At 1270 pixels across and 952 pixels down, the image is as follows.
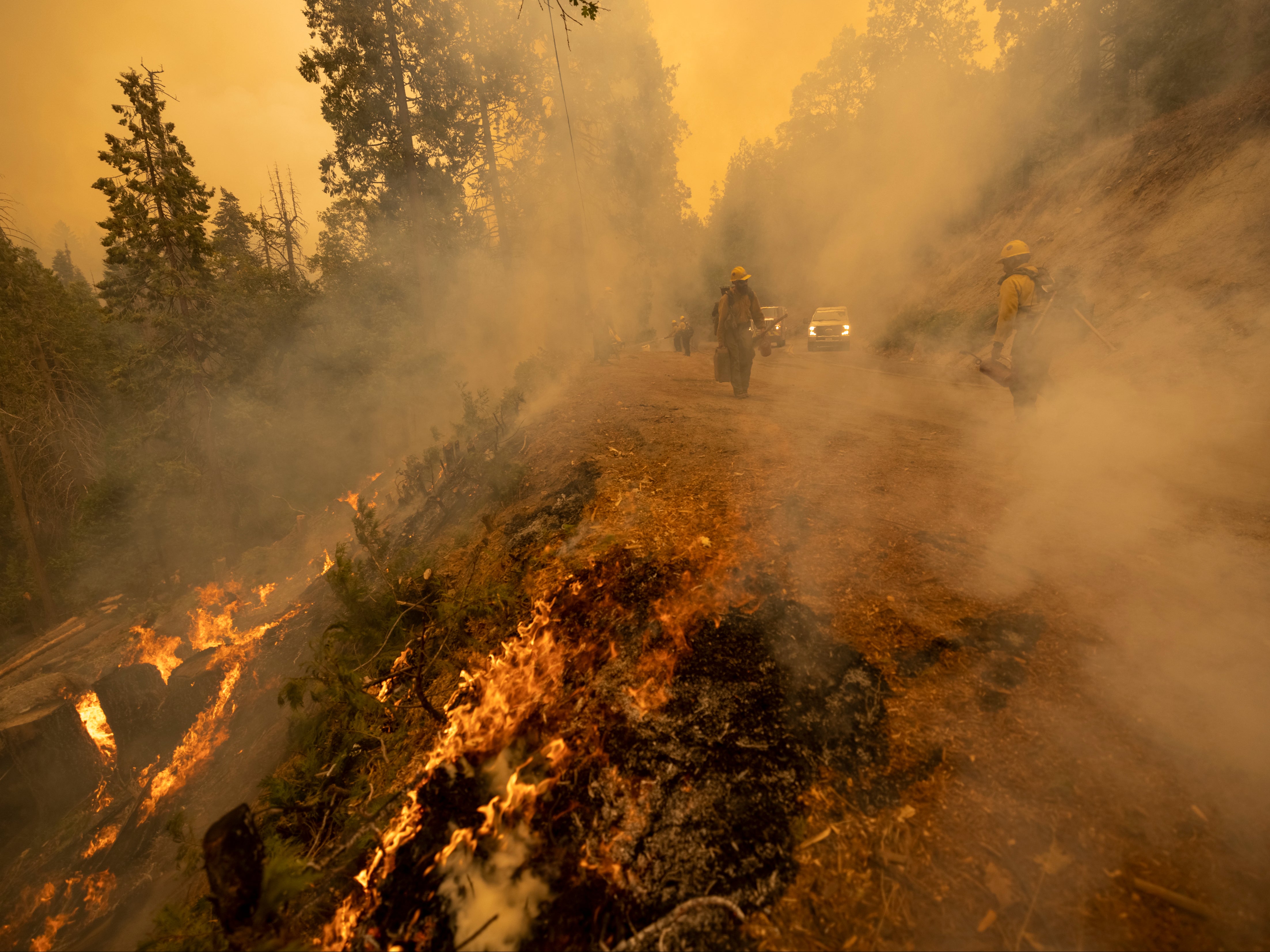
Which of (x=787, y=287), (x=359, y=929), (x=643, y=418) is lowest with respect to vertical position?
(x=359, y=929)

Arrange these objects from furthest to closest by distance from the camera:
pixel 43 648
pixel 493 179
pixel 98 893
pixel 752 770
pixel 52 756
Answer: pixel 493 179
pixel 43 648
pixel 52 756
pixel 98 893
pixel 752 770

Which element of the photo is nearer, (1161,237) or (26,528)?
(1161,237)

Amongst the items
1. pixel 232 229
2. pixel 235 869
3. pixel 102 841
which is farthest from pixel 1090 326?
pixel 232 229

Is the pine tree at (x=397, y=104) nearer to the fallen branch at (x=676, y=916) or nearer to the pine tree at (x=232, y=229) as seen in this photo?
the pine tree at (x=232, y=229)

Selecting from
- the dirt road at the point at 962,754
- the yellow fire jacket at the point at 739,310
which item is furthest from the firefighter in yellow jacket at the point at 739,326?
the dirt road at the point at 962,754

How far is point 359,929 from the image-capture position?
8.13 ft

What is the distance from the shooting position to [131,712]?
852 centimetres

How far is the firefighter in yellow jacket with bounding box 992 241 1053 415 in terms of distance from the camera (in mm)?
6191

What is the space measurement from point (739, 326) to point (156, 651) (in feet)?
45.8

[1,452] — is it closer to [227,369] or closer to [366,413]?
[227,369]

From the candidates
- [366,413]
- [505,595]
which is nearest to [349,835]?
[505,595]

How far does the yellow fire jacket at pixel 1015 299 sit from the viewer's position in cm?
620

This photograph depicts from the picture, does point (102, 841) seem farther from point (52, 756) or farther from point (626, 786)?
point (626, 786)

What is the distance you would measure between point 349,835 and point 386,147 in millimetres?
19834
